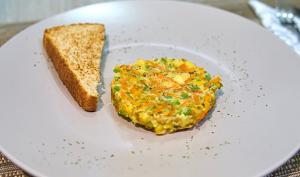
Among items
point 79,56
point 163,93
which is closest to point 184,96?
point 163,93

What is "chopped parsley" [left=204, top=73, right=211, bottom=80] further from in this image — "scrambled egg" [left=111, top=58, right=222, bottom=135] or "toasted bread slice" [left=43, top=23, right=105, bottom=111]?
"toasted bread slice" [left=43, top=23, right=105, bottom=111]

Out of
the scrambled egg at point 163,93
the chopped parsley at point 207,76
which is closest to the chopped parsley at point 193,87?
the scrambled egg at point 163,93

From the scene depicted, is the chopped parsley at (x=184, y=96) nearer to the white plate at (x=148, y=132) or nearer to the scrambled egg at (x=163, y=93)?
the scrambled egg at (x=163, y=93)

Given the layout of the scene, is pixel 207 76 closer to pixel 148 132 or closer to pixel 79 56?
pixel 148 132

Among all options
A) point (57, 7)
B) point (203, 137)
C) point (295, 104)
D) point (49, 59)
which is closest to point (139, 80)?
point (203, 137)

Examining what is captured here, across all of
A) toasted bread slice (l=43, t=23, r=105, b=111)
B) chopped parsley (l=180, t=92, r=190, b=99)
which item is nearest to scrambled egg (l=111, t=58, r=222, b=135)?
chopped parsley (l=180, t=92, r=190, b=99)
